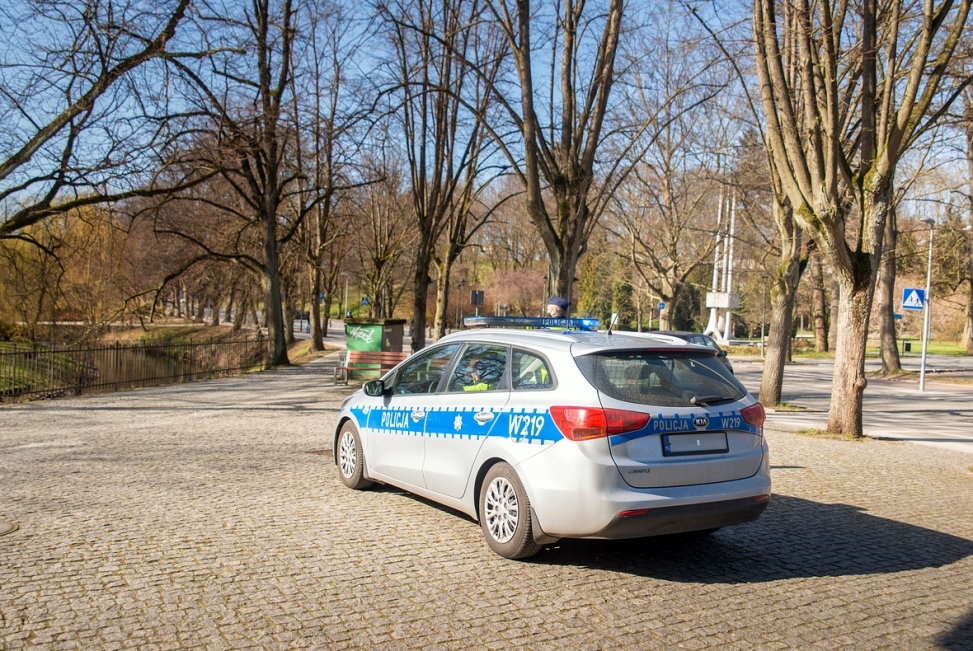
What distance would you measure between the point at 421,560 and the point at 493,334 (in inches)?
72.6

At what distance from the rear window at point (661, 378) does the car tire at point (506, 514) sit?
0.90 meters

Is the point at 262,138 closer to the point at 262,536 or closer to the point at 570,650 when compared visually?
the point at 262,536

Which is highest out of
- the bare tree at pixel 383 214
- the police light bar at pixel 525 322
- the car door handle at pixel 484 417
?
the bare tree at pixel 383 214

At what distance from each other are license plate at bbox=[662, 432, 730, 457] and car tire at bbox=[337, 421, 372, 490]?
10.9ft

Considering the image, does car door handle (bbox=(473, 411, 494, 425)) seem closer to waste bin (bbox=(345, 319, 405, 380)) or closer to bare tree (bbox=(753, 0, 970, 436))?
bare tree (bbox=(753, 0, 970, 436))

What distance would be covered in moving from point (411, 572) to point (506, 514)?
2.49 feet

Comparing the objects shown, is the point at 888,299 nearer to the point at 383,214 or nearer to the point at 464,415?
the point at 383,214

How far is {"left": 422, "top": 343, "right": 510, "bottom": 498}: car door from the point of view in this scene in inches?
237

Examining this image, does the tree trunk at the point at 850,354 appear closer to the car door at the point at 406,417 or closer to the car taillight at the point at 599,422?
the car door at the point at 406,417

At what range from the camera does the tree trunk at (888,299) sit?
96.6 ft

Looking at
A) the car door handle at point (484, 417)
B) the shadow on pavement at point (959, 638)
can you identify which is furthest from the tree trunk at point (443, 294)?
the shadow on pavement at point (959, 638)

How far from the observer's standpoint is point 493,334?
258 inches

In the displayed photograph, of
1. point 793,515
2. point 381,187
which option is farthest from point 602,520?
point 381,187

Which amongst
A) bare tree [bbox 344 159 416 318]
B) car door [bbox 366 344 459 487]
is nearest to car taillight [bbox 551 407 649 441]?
car door [bbox 366 344 459 487]
